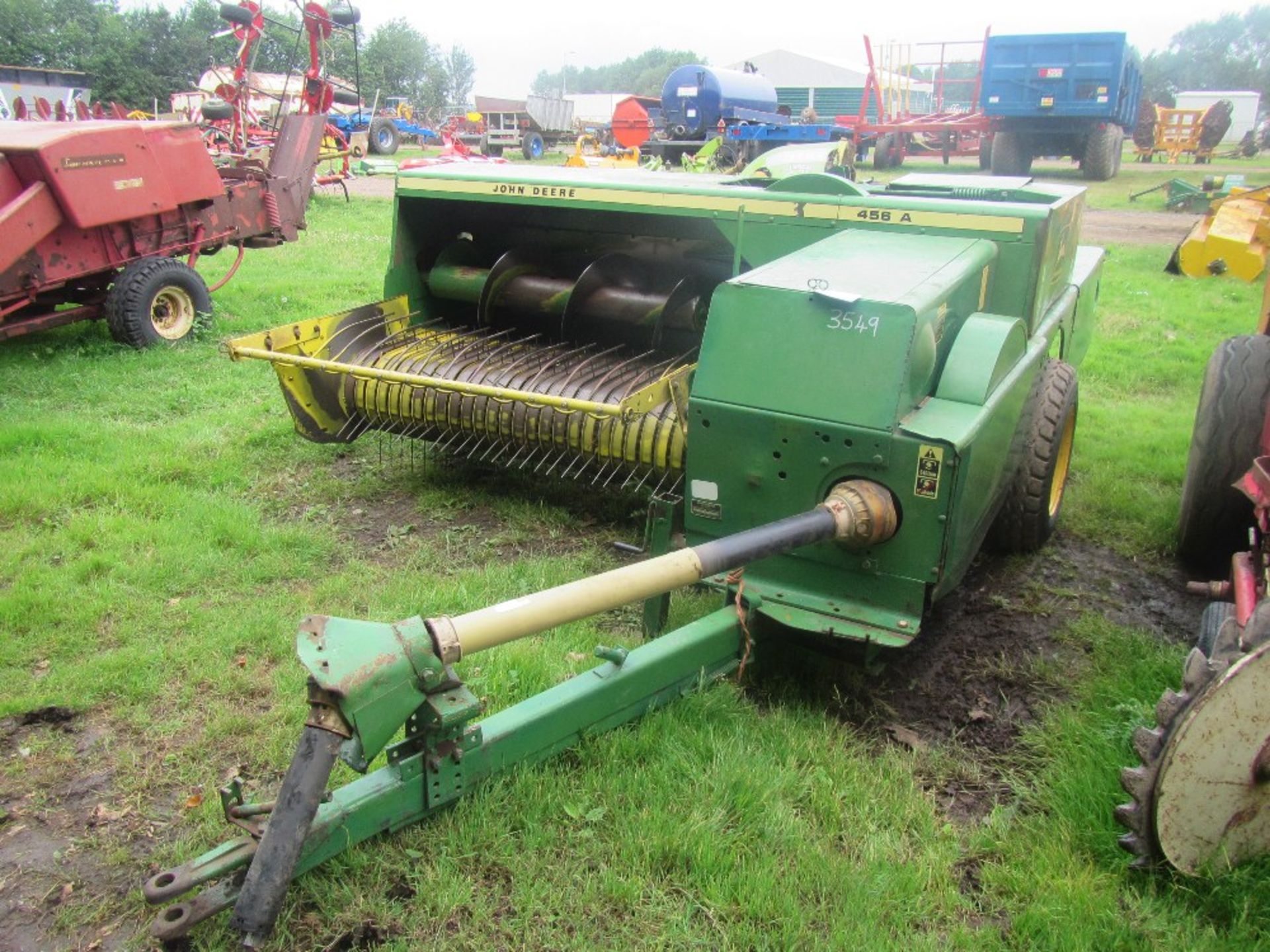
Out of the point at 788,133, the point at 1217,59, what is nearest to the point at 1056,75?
the point at 788,133

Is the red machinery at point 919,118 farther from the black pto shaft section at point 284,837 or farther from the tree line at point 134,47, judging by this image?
the tree line at point 134,47

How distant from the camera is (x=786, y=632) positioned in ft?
10.2

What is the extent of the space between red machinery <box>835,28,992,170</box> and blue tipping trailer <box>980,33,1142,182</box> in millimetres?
387

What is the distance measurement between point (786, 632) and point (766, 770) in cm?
56

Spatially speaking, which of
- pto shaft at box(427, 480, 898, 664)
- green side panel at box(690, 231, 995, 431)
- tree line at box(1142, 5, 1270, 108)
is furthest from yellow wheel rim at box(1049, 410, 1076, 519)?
tree line at box(1142, 5, 1270, 108)

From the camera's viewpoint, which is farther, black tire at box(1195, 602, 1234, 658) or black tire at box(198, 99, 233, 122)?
black tire at box(198, 99, 233, 122)

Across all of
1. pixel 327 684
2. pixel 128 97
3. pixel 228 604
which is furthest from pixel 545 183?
pixel 128 97

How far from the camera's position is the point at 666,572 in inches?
92.1

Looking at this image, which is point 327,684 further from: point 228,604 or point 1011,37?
point 1011,37

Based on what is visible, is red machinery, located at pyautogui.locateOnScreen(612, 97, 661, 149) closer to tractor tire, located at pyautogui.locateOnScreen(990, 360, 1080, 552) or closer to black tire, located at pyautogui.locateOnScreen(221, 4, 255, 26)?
black tire, located at pyautogui.locateOnScreen(221, 4, 255, 26)

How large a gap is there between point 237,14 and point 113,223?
3.41 metres

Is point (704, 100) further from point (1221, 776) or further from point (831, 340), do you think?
point (1221, 776)

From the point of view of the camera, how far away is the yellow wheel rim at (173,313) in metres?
7.10

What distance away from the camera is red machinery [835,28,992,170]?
1807 centimetres
